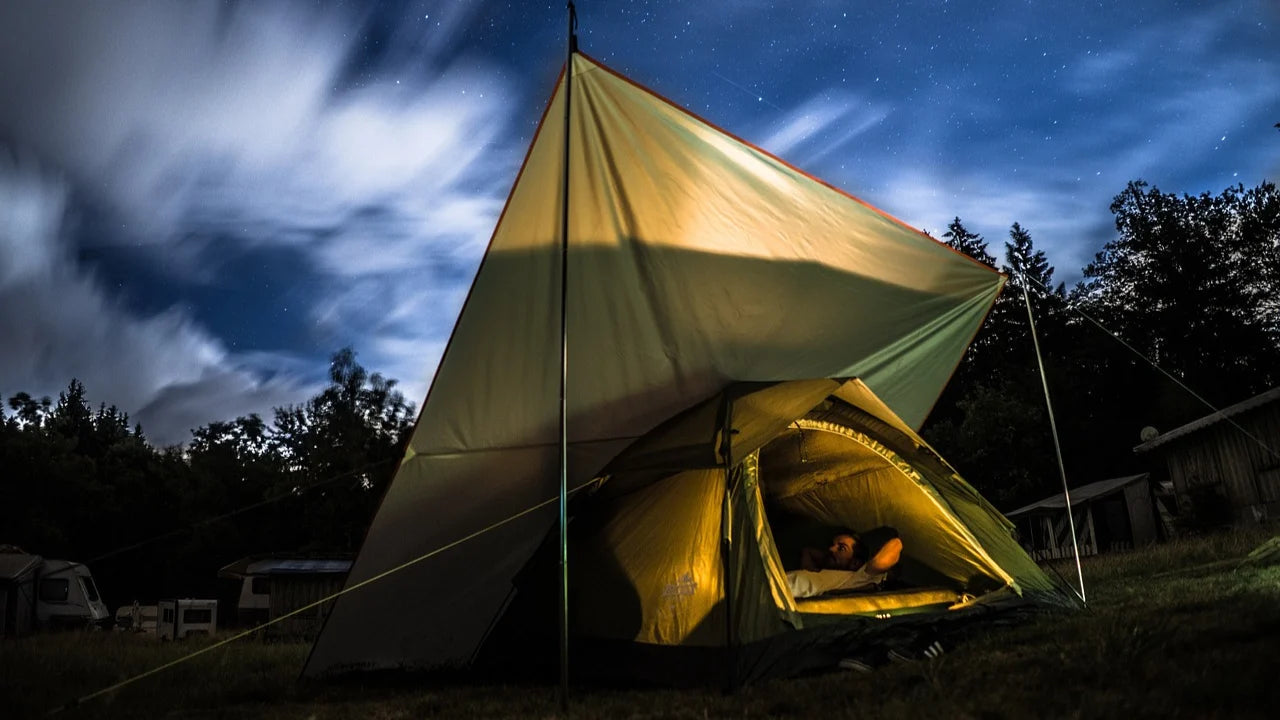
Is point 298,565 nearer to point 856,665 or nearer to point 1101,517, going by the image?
point 856,665

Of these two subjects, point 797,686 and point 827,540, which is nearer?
point 797,686

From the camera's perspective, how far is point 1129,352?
3991 centimetres

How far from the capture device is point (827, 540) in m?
8.03

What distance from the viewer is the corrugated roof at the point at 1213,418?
18.2 metres

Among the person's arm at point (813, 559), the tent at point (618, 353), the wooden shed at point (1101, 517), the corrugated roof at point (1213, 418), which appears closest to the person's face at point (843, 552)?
the person's arm at point (813, 559)

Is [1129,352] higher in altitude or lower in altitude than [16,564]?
higher

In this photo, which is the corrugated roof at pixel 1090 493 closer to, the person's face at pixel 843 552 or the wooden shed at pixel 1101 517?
the wooden shed at pixel 1101 517

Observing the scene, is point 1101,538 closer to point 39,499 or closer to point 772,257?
point 772,257

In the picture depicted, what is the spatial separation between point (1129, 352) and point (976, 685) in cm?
4117

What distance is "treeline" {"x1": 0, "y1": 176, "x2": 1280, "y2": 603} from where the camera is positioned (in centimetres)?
3472

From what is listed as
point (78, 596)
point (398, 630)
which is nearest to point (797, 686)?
point (398, 630)

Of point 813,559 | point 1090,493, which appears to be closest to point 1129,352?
point 1090,493

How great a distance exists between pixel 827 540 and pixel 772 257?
110 inches

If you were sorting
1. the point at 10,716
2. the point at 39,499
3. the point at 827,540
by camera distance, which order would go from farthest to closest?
the point at 39,499 → the point at 827,540 → the point at 10,716
